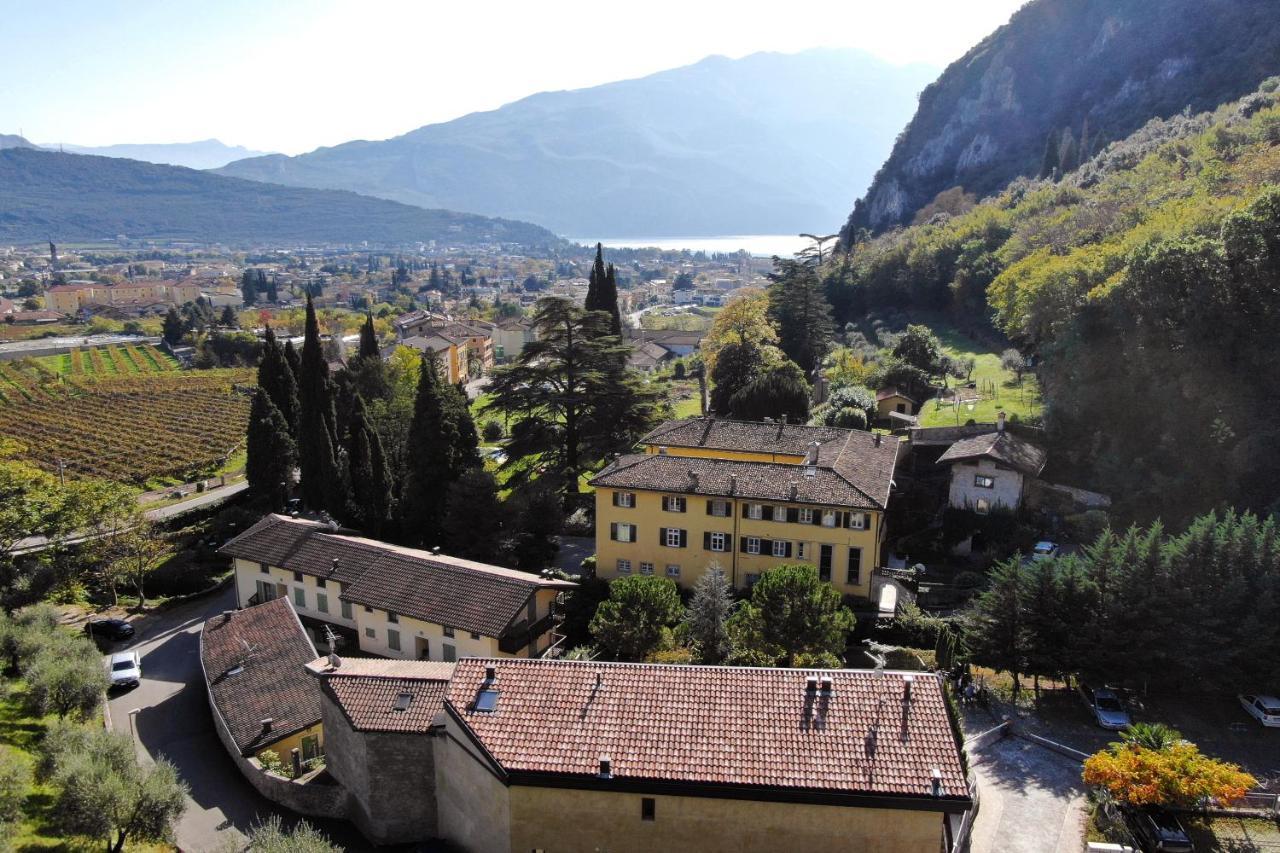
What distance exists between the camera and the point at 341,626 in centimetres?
3362

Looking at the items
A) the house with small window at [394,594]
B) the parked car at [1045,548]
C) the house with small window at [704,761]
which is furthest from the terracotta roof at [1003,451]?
the house with small window at [704,761]

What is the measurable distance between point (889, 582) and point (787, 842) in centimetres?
1894

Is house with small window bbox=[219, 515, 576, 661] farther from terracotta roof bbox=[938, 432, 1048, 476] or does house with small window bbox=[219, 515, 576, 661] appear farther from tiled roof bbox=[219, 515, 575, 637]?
terracotta roof bbox=[938, 432, 1048, 476]

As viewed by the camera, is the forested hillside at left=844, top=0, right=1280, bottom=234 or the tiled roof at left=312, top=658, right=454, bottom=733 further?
the forested hillside at left=844, top=0, right=1280, bottom=234

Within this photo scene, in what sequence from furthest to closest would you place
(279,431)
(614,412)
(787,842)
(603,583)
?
(279,431)
(614,412)
(603,583)
(787,842)

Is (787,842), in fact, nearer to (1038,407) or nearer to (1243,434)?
(1243,434)

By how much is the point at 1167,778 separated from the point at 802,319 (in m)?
55.2

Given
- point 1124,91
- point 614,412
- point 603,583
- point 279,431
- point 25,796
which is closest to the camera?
point 25,796

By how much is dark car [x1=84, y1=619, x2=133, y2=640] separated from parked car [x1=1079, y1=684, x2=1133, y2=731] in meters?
36.1

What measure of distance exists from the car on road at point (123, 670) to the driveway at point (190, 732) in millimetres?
378

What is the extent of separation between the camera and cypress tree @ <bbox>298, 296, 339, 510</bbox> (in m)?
44.1

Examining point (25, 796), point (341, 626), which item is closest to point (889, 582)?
point (341, 626)

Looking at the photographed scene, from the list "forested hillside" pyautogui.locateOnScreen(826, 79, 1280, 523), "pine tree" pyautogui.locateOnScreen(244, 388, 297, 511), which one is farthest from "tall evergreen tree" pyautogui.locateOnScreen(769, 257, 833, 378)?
"pine tree" pyautogui.locateOnScreen(244, 388, 297, 511)

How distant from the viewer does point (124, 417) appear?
7969 cm
